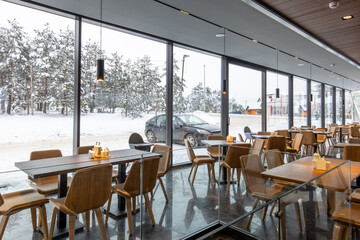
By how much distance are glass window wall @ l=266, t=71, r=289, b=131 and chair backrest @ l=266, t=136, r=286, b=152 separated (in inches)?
153

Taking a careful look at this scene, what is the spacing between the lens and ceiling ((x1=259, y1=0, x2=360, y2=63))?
4402 mm

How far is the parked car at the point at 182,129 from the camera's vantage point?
6.15 meters

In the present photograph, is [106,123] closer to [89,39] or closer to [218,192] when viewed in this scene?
[89,39]

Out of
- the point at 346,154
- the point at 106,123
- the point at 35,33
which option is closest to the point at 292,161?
the point at 346,154

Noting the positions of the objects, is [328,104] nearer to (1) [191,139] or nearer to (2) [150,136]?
(1) [191,139]

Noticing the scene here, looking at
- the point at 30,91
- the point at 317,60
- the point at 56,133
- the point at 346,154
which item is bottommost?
the point at 346,154

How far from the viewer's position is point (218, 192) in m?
3.87

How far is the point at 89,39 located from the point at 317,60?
776 centimetres

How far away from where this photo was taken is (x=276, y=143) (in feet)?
19.2

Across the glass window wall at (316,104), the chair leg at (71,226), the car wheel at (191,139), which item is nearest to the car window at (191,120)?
the car wheel at (191,139)

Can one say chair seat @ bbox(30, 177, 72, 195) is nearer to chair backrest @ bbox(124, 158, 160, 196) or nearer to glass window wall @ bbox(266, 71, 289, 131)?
chair backrest @ bbox(124, 158, 160, 196)

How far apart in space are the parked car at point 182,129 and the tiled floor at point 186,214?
223 cm

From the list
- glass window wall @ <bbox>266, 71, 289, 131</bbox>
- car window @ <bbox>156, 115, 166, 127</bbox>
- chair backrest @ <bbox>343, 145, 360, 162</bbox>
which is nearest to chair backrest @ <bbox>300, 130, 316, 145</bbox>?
glass window wall @ <bbox>266, 71, 289, 131</bbox>

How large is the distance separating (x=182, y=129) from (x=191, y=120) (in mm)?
478
